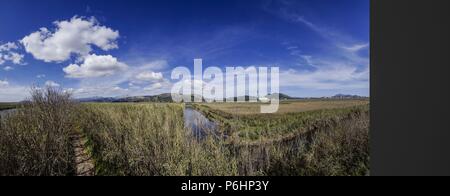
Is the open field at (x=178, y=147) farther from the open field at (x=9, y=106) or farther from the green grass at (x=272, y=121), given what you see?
the open field at (x=9, y=106)

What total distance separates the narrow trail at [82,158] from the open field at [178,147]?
0.09 feet

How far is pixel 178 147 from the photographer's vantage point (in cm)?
250

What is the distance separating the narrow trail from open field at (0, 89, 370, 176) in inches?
1.1

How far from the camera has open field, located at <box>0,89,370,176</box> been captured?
2.33 meters

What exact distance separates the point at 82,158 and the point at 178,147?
4.30 ft

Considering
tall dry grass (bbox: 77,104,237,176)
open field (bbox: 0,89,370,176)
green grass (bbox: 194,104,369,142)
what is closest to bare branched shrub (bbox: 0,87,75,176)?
open field (bbox: 0,89,370,176)

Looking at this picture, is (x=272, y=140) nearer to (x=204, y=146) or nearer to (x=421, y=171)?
(x=204, y=146)

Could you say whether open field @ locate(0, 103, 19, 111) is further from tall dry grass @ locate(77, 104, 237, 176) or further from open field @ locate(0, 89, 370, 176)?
tall dry grass @ locate(77, 104, 237, 176)

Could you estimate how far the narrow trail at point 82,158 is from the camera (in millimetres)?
2507

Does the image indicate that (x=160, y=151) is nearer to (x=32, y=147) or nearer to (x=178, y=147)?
(x=178, y=147)

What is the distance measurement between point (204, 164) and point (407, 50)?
1920 mm

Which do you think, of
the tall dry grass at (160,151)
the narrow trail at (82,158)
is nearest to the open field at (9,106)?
the narrow trail at (82,158)

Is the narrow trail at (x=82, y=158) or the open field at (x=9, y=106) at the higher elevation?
the open field at (x=9, y=106)

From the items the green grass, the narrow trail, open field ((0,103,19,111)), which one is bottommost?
the narrow trail
